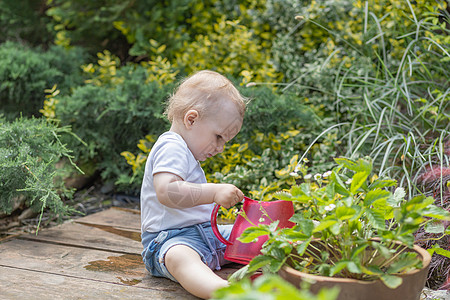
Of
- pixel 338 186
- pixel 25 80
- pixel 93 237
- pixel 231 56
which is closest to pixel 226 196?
pixel 338 186

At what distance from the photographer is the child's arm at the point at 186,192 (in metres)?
1.58

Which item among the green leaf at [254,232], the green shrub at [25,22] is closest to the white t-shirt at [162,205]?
the green leaf at [254,232]

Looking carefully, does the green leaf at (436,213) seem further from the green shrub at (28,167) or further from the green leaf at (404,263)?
the green shrub at (28,167)

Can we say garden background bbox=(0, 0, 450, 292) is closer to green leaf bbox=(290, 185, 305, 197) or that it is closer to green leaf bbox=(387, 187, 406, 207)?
green leaf bbox=(387, 187, 406, 207)

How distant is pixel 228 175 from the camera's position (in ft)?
8.73

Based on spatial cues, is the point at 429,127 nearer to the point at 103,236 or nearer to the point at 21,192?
the point at 103,236

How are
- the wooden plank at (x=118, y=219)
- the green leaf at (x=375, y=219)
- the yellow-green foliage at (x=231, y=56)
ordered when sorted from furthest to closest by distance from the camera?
the yellow-green foliage at (x=231, y=56) → the wooden plank at (x=118, y=219) → the green leaf at (x=375, y=219)

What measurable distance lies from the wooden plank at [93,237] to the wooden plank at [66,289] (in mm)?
394

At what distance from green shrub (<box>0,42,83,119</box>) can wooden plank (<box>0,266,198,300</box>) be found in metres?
2.28

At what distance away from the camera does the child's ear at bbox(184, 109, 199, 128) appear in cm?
173

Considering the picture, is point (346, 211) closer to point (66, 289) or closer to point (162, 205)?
point (162, 205)

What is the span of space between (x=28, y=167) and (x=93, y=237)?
45 cm

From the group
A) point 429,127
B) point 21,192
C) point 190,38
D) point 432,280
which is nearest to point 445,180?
point 432,280

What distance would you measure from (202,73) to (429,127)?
1.56m
